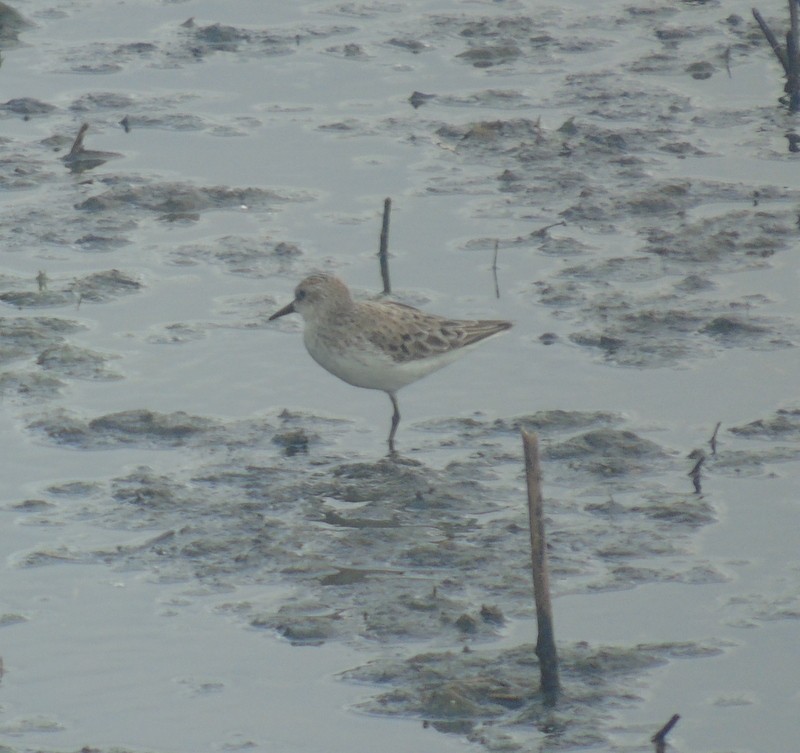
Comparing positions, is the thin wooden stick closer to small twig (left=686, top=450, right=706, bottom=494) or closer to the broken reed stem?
the broken reed stem

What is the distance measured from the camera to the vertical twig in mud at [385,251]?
11.4m

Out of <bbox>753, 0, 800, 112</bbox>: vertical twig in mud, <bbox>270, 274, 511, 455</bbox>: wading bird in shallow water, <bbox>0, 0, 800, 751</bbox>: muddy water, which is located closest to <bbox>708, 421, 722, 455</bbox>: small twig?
<bbox>0, 0, 800, 751</bbox>: muddy water

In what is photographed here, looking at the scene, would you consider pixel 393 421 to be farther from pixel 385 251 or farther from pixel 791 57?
pixel 791 57

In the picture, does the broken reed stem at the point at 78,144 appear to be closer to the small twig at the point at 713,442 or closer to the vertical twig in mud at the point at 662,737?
the small twig at the point at 713,442

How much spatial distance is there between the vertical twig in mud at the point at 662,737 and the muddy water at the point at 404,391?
73 millimetres

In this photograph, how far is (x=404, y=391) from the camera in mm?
10578

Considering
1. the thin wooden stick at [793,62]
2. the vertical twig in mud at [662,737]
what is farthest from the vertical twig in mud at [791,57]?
the vertical twig in mud at [662,737]

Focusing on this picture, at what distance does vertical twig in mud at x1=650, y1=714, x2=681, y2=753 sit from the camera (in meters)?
6.43

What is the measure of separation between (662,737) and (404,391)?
4.29 meters

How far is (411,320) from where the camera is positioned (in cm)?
1005

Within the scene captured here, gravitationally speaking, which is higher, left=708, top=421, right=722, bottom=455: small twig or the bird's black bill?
the bird's black bill

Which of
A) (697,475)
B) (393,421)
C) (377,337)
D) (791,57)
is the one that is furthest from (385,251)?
(791,57)

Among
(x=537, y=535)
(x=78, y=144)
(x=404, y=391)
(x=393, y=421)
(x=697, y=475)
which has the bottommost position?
(x=404, y=391)

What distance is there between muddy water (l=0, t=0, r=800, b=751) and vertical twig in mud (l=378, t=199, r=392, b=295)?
99mm
